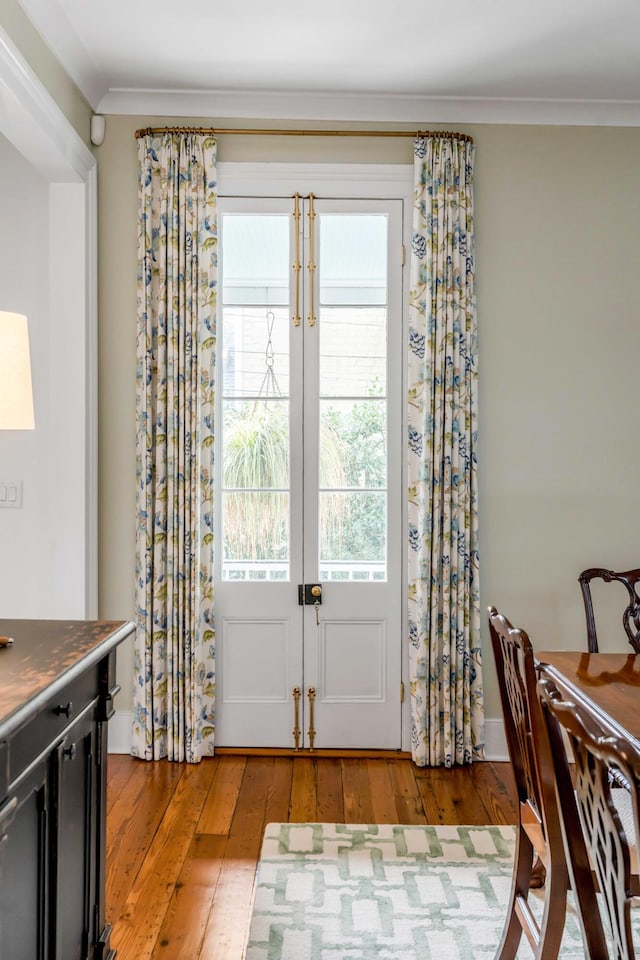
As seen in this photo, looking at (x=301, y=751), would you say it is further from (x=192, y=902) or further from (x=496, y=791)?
(x=192, y=902)

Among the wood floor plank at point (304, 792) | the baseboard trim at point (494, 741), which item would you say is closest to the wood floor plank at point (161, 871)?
the wood floor plank at point (304, 792)

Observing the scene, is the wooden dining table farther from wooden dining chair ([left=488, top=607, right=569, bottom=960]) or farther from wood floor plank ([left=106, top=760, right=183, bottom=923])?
wood floor plank ([left=106, top=760, right=183, bottom=923])

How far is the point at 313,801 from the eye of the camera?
2.90m

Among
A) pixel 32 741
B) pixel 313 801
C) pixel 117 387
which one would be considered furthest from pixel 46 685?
pixel 117 387

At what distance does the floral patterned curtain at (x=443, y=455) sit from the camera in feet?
10.6

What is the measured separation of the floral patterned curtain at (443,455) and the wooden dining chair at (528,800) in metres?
1.37

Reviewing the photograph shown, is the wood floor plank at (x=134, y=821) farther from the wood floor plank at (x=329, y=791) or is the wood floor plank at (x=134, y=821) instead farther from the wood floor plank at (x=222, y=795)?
the wood floor plank at (x=329, y=791)

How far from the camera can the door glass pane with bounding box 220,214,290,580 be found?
11.0 feet

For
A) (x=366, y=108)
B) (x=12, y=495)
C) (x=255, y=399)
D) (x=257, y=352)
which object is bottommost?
(x=12, y=495)

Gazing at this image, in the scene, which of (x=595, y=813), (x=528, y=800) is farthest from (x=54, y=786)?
(x=528, y=800)

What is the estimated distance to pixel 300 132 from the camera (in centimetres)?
328

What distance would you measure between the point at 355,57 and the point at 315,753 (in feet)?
9.92

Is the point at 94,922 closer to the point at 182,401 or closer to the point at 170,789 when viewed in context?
the point at 170,789

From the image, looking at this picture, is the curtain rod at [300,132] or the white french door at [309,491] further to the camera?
the white french door at [309,491]
